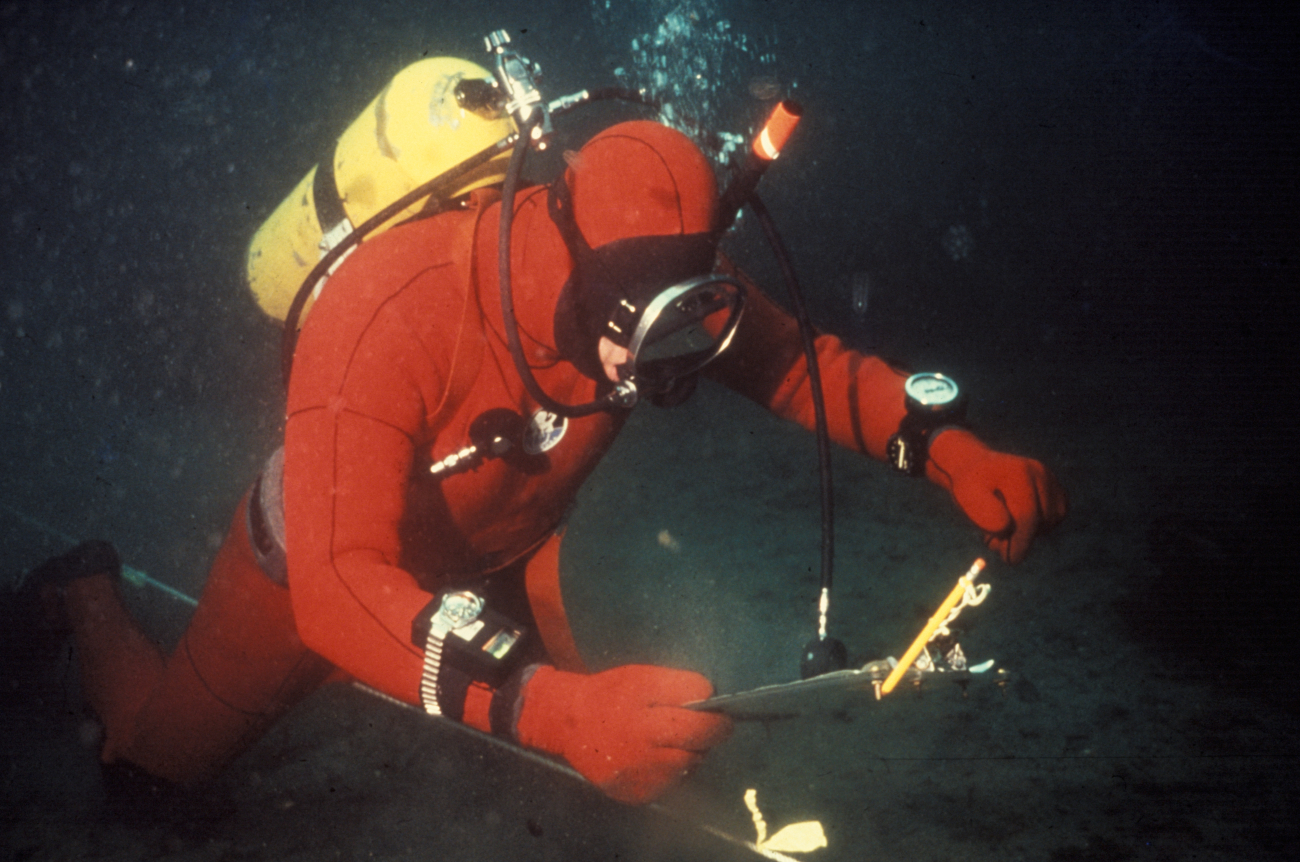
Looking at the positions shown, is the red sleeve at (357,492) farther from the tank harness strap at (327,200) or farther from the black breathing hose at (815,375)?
the black breathing hose at (815,375)

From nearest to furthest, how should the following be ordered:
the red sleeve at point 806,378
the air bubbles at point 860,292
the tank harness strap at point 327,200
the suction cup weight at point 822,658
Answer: the suction cup weight at point 822,658
the tank harness strap at point 327,200
the red sleeve at point 806,378
the air bubbles at point 860,292

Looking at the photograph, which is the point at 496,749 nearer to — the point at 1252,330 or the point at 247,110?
the point at 247,110

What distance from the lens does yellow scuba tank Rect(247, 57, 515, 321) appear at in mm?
2076

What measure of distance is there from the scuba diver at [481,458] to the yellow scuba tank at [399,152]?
187mm

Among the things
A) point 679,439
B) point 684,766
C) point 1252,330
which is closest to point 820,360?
point 684,766

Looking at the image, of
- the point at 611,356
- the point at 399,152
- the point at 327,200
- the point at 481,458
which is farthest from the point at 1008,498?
the point at 327,200

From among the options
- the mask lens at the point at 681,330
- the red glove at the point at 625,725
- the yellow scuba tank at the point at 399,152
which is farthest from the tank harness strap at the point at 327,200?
the red glove at the point at 625,725

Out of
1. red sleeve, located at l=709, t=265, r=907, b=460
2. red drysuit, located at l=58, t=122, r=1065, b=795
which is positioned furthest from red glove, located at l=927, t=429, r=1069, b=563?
red sleeve, located at l=709, t=265, r=907, b=460

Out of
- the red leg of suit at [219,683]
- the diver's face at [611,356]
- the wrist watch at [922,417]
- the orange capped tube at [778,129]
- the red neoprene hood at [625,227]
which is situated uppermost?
the orange capped tube at [778,129]

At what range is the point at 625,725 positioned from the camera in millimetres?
1548

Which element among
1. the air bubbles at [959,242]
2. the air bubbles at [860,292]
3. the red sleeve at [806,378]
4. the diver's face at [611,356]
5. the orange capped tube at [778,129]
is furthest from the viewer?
the air bubbles at [860,292]

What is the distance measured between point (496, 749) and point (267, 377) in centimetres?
489

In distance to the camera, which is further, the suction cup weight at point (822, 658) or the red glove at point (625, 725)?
the suction cup weight at point (822, 658)

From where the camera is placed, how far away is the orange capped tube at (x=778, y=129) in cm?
153
